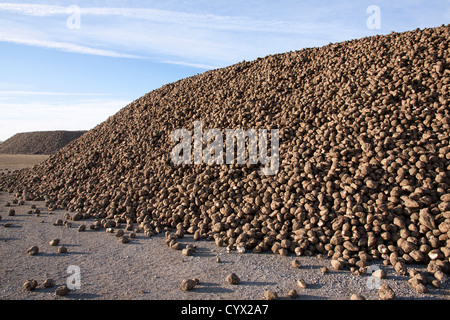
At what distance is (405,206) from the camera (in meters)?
4.80

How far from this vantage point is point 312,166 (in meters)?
5.73

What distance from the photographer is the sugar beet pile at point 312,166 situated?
15.5 ft

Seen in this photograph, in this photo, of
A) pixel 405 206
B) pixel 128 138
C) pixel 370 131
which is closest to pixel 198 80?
pixel 128 138

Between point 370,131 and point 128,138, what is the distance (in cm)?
684

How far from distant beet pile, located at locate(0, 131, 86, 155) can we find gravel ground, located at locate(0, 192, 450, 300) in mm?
32459

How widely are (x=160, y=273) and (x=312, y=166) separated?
316 centimetres

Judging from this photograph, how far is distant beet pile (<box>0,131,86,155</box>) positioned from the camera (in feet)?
113

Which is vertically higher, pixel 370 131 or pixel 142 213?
pixel 370 131

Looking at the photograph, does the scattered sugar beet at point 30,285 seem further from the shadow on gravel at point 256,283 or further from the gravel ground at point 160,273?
the shadow on gravel at point 256,283

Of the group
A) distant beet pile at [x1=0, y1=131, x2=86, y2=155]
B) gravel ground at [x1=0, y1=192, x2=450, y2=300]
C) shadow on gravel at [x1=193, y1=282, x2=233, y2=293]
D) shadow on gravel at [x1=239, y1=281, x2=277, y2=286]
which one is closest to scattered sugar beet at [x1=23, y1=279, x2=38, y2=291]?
gravel ground at [x1=0, y1=192, x2=450, y2=300]

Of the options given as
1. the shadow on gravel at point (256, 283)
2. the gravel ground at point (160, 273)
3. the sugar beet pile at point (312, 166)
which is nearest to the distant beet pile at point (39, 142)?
the sugar beet pile at point (312, 166)

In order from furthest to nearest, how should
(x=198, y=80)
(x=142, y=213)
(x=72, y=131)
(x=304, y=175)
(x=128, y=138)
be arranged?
(x=72, y=131), (x=198, y=80), (x=128, y=138), (x=142, y=213), (x=304, y=175)

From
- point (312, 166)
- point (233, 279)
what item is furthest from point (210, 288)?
point (312, 166)

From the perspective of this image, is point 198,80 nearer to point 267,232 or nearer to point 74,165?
point 74,165
